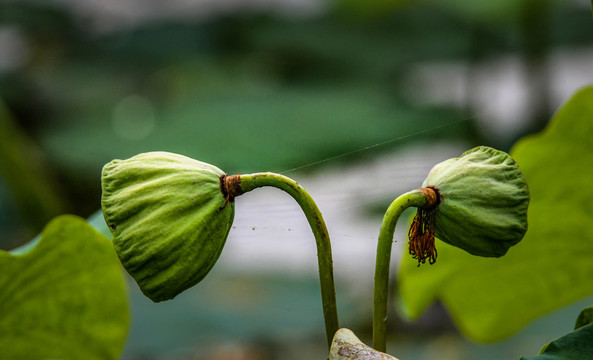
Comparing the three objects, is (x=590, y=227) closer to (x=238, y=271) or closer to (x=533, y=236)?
(x=533, y=236)

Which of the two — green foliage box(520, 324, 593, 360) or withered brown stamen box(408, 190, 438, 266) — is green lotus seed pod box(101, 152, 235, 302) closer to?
withered brown stamen box(408, 190, 438, 266)

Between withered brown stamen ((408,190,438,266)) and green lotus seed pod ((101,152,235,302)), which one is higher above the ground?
green lotus seed pod ((101,152,235,302))

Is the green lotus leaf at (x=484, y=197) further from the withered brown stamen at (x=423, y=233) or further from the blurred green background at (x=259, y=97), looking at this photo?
the blurred green background at (x=259, y=97)

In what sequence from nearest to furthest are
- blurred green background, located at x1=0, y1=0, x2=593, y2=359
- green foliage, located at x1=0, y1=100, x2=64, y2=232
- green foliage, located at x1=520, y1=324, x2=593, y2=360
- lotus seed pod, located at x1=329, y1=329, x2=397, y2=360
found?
1. lotus seed pod, located at x1=329, y1=329, x2=397, y2=360
2. green foliage, located at x1=520, y1=324, x2=593, y2=360
3. green foliage, located at x1=0, y1=100, x2=64, y2=232
4. blurred green background, located at x1=0, y1=0, x2=593, y2=359

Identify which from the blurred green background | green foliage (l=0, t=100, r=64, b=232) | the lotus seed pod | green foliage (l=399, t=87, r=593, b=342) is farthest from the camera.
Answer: the blurred green background

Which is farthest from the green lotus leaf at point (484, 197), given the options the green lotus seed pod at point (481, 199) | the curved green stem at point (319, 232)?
the curved green stem at point (319, 232)

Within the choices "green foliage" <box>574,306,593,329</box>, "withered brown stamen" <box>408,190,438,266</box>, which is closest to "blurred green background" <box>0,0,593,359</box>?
"green foliage" <box>574,306,593,329</box>

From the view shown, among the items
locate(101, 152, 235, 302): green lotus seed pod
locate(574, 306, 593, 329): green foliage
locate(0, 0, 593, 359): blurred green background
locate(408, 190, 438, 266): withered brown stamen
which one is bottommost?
locate(0, 0, 593, 359): blurred green background
